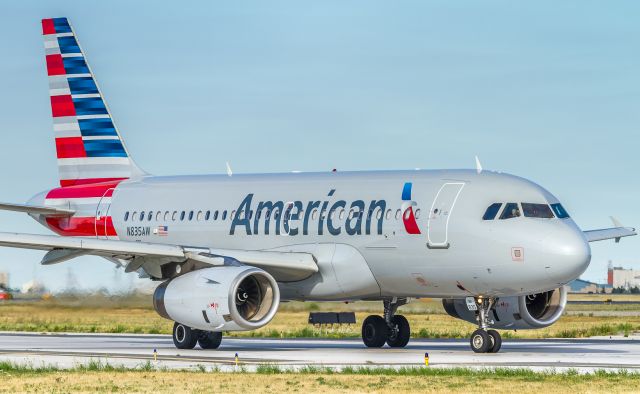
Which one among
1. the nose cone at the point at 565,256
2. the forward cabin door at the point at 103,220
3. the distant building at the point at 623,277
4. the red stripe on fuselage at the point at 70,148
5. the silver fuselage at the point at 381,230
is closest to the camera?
the nose cone at the point at 565,256

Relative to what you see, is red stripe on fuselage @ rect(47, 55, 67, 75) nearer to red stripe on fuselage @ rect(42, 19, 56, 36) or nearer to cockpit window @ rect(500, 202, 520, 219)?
red stripe on fuselage @ rect(42, 19, 56, 36)

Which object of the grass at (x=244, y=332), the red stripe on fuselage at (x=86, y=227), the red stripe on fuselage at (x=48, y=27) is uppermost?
the red stripe on fuselage at (x=48, y=27)

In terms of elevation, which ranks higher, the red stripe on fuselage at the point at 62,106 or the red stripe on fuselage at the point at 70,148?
the red stripe on fuselage at the point at 62,106

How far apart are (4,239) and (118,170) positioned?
9814 mm

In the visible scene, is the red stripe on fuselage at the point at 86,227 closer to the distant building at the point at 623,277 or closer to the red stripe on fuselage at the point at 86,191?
the red stripe on fuselage at the point at 86,191

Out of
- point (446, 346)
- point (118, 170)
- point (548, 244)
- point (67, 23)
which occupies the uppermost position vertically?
point (67, 23)

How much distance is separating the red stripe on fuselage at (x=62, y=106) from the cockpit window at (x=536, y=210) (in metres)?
17.2

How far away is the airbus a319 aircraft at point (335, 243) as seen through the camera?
104 feet

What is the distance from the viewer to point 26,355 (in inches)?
1283

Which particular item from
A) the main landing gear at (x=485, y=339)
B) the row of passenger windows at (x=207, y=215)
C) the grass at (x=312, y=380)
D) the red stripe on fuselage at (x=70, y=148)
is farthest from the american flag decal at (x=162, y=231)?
the grass at (x=312, y=380)

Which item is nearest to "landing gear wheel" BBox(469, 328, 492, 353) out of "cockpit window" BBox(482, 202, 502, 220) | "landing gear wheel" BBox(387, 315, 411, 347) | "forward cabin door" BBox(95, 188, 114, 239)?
"cockpit window" BBox(482, 202, 502, 220)

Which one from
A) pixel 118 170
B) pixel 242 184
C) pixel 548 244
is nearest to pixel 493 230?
pixel 548 244

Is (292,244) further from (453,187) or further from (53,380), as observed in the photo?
(53,380)

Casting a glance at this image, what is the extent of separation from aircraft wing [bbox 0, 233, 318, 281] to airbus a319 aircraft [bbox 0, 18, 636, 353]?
0.13 feet
